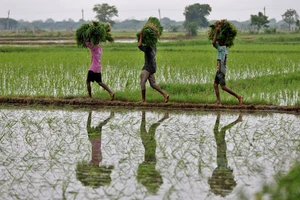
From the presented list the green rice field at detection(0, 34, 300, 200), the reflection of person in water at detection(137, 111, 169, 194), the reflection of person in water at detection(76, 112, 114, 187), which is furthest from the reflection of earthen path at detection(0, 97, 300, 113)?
the reflection of person in water at detection(76, 112, 114, 187)

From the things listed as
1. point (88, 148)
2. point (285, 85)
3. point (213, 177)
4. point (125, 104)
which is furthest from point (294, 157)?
point (285, 85)

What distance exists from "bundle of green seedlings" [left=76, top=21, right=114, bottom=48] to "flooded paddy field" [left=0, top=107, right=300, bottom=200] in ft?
3.99

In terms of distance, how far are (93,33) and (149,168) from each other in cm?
385

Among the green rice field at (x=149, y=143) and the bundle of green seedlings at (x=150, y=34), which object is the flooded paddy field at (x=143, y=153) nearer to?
the green rice field at (x=149, y=143)

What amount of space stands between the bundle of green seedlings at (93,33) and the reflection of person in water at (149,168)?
2293mm

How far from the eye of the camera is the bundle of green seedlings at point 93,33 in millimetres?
7770

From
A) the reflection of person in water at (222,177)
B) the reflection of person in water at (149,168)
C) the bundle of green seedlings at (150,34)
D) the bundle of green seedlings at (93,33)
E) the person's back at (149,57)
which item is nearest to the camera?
the reflection of person in water at (222,177)

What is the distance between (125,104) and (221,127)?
1.98 m

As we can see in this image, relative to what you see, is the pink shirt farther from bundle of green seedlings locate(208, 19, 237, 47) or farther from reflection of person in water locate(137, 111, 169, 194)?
reflection of person in water locate(137, 111, 169, 194)

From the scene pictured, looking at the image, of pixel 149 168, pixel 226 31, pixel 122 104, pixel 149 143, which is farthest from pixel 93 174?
pixel 226 31

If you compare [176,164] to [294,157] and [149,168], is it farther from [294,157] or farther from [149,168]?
[294,157]

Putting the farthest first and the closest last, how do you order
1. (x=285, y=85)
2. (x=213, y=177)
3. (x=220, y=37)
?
(x=285, y=85) < (x=220, y=37) < (x=213, y=177)

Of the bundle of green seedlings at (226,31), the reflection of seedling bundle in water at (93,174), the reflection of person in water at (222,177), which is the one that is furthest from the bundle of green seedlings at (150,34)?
the reflection of seedling bundle in water at (93,174)

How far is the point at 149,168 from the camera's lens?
4.37 metres
